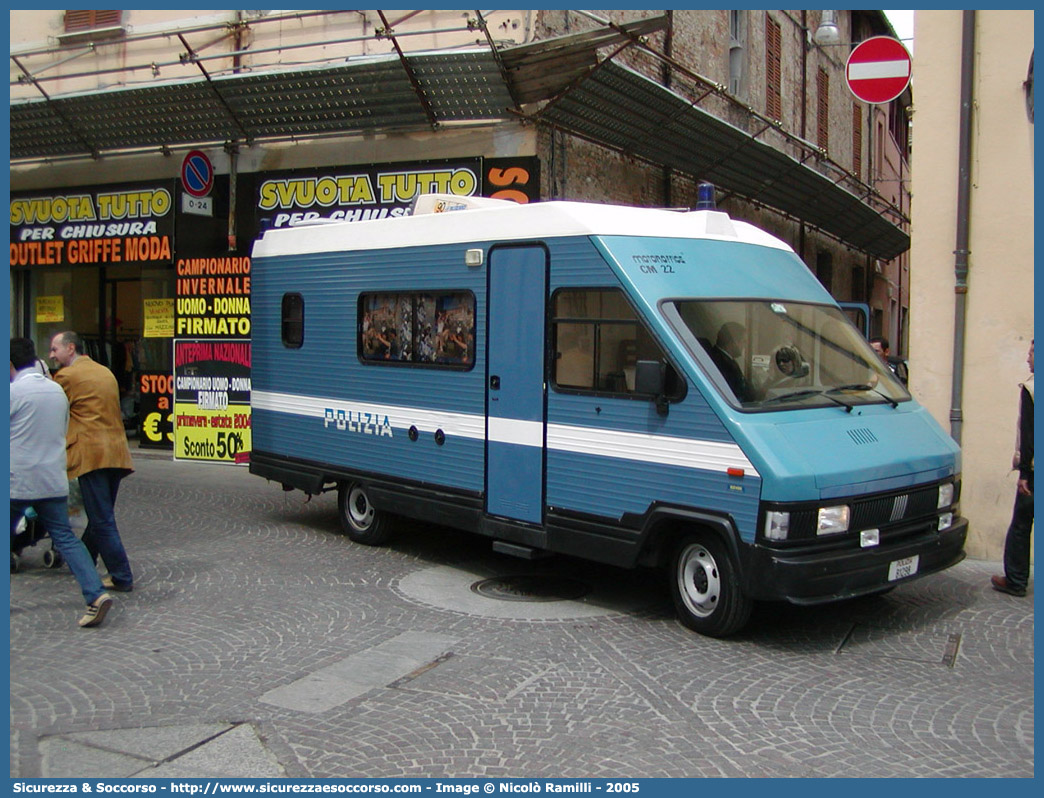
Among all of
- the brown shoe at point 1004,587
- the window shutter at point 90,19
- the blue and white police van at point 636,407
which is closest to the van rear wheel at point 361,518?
the blue and white police van at point 636,407

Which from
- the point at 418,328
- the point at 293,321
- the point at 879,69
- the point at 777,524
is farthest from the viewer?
the point at 879,69

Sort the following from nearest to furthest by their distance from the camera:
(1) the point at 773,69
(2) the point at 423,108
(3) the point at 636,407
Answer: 1. (3) the point at 636,407
2. (2) the point at 423,108
3. (1) the point at 773,69

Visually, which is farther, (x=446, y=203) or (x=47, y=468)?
(x=446, y=203)

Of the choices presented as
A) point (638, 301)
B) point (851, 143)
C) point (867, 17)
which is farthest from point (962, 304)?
point (867, 17)

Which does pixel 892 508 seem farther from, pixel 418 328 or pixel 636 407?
pixel 418 328

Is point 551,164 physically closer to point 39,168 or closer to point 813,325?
point 813,325

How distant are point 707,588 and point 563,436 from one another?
4.81 feet

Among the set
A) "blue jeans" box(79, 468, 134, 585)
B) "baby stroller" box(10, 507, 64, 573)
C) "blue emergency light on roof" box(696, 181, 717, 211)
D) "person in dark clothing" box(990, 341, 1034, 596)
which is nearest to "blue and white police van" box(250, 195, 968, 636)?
"blue emergency light on roof" box(696, 181, 717, 211)

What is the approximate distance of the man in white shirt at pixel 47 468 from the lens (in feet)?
21.0

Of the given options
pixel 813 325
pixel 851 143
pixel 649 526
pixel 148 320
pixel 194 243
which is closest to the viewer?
pixel 649 526

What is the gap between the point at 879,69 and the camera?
1045cm

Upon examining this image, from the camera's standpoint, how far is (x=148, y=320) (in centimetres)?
1527

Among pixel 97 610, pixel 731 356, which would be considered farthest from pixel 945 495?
pixel 97 610
